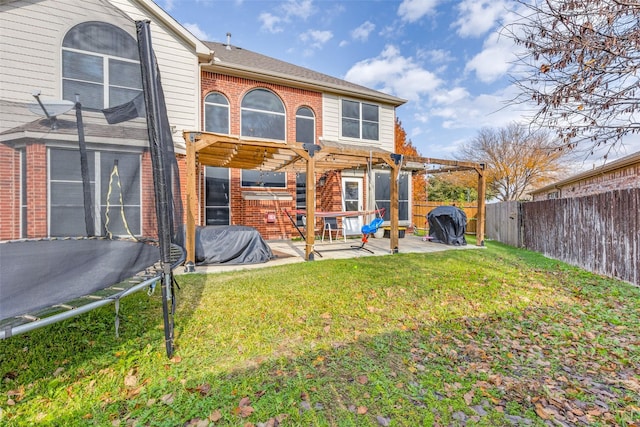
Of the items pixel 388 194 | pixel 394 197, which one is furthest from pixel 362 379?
pixel 388 194

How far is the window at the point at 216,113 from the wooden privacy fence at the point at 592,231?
29.6ft

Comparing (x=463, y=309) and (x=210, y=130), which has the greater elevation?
(x=210, y=130)

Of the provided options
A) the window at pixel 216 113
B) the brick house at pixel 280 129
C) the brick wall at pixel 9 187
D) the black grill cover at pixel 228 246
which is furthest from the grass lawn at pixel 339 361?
the window at pixel 216 113

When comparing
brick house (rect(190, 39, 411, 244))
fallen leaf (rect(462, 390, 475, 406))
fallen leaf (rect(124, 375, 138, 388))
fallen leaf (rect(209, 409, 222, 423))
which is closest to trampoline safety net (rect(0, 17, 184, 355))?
fallen leaf (rect(124, 375, 138, 388))

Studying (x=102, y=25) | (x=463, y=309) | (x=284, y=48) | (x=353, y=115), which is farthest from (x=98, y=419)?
(x=284, y=48)

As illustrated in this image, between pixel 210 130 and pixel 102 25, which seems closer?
pixel 102 25

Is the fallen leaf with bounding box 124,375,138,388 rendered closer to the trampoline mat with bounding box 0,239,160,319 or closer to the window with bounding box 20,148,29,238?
the trampoline mat with bounding box 0,239,160,319

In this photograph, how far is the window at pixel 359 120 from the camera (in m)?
10.7

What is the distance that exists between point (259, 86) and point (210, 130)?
2.10 m

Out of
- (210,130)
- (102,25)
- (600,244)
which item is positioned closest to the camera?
(102,25)

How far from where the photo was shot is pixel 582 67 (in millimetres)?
2754

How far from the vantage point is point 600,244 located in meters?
5.75

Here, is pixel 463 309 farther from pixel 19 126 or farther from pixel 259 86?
pixel 259 86

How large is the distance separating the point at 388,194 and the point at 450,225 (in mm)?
2946
